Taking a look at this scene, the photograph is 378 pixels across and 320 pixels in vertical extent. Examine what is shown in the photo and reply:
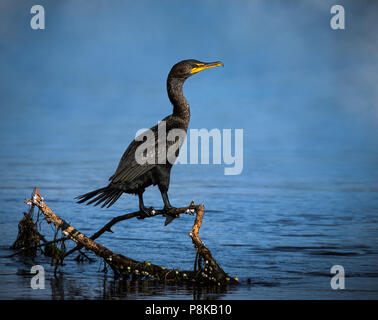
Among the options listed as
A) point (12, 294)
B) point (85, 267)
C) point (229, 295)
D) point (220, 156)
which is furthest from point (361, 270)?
point (220, 156)

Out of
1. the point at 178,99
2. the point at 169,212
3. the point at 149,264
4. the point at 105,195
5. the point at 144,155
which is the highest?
the point at 178,99

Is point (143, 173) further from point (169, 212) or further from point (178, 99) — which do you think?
point (178, 99)

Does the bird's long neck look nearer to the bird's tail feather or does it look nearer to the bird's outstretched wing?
the bird's outstretched wing

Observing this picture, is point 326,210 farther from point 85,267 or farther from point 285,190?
point 85,267

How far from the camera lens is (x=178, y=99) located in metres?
7.29

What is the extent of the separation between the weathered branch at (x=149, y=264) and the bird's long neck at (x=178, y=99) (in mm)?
1112

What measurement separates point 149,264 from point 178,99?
1.77 meters

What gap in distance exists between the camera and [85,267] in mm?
7527

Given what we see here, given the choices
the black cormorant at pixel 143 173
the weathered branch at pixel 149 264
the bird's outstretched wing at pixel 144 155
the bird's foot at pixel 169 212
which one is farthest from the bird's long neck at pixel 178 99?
the weathered branch at pixel 149 264

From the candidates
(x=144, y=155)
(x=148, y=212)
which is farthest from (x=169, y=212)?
(x=144, y=155)

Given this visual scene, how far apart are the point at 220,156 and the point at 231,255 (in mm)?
8390

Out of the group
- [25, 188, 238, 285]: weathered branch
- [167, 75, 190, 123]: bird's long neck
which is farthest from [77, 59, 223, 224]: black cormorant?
[25, 188, 238, 285]: weathered branch

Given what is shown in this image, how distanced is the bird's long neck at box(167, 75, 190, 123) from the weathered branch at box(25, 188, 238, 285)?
1112mm
